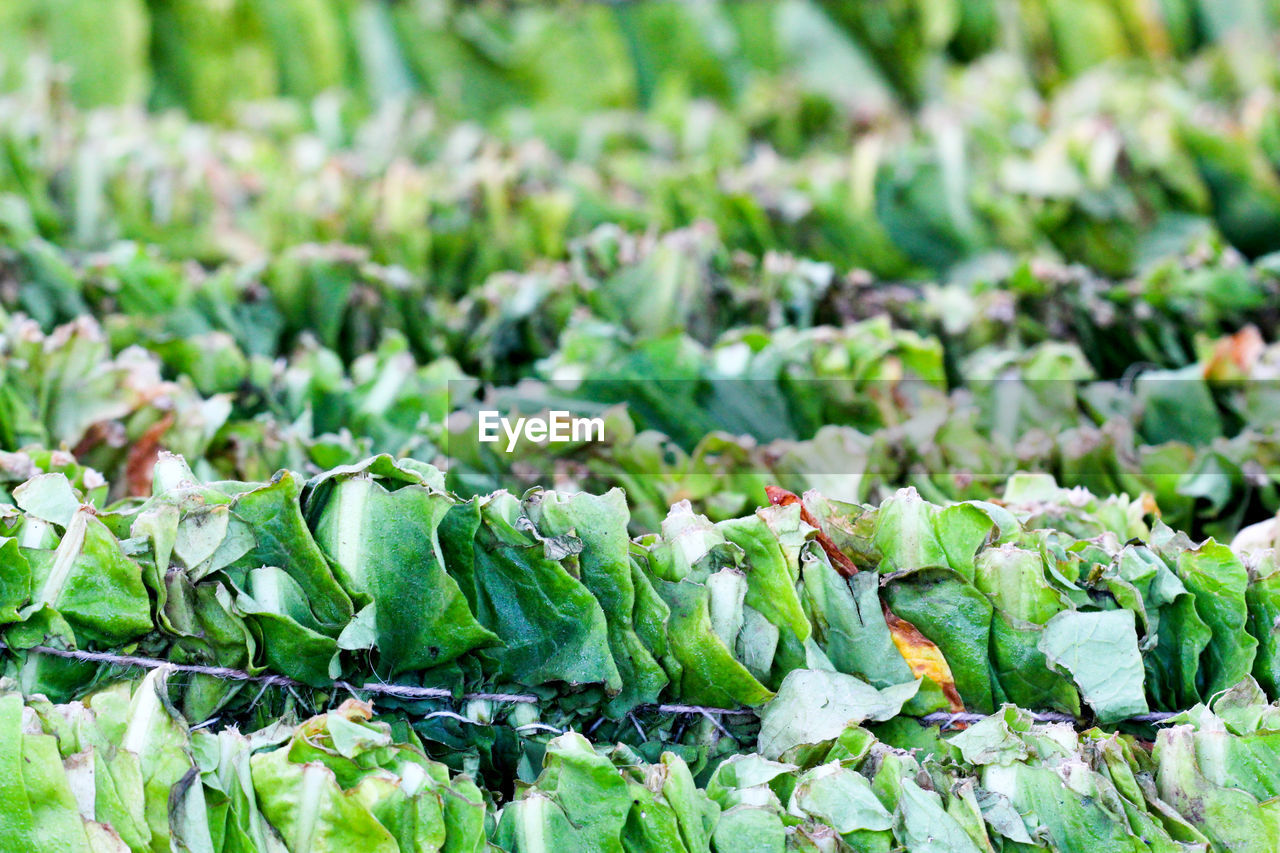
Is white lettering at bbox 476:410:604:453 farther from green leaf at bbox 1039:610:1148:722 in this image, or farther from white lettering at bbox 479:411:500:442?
green leaf at bbox 1039:610:1148:722

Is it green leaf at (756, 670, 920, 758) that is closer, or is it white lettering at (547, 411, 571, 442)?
green leaf at (756, 670, 920, 758)

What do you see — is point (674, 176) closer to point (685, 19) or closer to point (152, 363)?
point (152, 363)

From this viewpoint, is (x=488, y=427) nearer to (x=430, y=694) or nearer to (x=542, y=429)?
(x=542, y=429)

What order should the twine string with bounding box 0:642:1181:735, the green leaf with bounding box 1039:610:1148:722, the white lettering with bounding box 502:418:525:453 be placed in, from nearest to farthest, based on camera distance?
the twine string with bounding box 0:642:1181:735
the green leaf with bounding box 1039:610:1148:722
the white lettering with bounding box 502:418:525:453

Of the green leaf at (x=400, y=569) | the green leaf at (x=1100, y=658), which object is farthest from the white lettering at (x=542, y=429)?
the green leaf at (x=1100, y=658)

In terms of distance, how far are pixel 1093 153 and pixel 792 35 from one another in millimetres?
3806

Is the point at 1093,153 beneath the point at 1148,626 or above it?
above

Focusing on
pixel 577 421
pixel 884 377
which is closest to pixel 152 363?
pixel 577 421

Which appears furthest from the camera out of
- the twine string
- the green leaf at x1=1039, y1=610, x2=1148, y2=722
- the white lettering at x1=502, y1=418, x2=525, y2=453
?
the white lettering at x1=502, y1=418, x2=525, y2=453

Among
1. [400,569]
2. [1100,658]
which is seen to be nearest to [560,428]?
[400,569]

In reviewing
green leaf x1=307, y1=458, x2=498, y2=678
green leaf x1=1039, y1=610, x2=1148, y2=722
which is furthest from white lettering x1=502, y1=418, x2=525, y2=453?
green leaf x1=1039, y1=610, x2=1148, y2=722

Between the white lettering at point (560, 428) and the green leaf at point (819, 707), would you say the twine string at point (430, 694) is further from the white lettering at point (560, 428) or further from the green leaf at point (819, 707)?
the white lettering at point (560, 428)

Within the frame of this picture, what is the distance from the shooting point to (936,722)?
4.58ft

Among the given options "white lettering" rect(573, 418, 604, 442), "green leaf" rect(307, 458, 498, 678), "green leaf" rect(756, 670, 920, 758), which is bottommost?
"green leaf" rect(756, 670, 920, 758)
